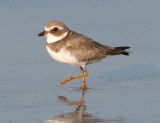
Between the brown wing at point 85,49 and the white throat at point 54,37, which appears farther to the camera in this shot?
the white throat at point 54,37

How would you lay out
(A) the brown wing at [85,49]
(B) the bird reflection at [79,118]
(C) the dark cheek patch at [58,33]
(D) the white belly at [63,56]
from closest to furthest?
(B) the bird reflection at [79,118] < (D) the white belly at [63,56] < (A) the brown wing at [85,49] < (C) the dark cheek patch at [58,33]

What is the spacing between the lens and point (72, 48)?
7961mm

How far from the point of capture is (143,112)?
249 inches

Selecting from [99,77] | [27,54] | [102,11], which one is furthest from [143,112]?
[102,11]

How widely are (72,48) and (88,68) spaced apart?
2.73 feet

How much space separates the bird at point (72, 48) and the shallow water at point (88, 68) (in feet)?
0.90

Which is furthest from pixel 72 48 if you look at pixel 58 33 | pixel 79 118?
pixel 79 118

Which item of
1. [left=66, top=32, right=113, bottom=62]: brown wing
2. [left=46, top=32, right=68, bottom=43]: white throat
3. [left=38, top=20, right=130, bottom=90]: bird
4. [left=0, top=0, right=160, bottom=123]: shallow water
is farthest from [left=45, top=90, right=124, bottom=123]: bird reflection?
[left=46, top=32, right=68, bottom=43]: white throat

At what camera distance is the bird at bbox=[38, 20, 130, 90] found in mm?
7902

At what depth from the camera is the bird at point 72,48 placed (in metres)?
7.90

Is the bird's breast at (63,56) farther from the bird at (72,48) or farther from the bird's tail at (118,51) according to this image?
the bird's tail at (118,51)

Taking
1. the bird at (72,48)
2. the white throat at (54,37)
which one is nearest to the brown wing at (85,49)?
the bird at (72,48)

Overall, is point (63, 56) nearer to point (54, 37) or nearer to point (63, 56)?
point (63, 56)

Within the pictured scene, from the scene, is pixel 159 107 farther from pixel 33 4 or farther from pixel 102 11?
pixel 33 4
